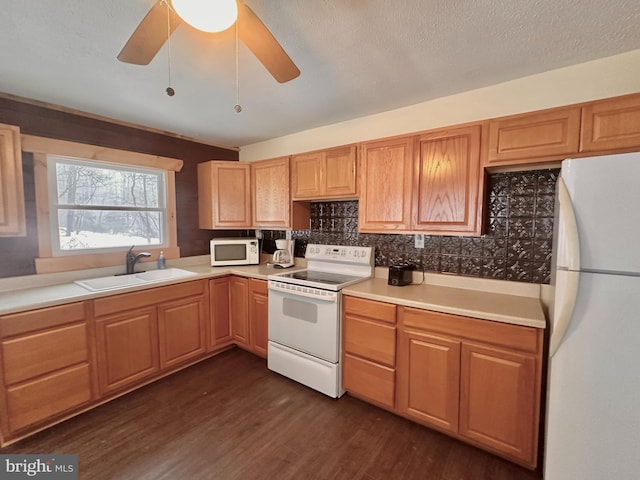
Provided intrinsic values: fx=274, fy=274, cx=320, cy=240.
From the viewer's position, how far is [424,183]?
6.60 feet

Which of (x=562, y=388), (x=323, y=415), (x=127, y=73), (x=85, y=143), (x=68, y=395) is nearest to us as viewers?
(x=562, y=388)

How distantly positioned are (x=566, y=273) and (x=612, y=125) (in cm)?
89

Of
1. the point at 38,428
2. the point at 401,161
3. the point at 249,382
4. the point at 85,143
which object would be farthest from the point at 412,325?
the point at 85,143

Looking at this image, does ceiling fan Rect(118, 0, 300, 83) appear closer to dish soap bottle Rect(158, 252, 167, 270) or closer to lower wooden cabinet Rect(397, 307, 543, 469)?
lower wooden cabinet Rect(397, 307, 543, 469)

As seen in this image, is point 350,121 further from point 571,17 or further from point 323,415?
point 323,415

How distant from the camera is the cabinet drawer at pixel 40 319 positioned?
1.63 meters

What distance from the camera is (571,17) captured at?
4.17 feet

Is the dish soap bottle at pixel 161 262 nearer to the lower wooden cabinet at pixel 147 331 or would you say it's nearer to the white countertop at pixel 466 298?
the lower wooden cabinet at pixel 147 331

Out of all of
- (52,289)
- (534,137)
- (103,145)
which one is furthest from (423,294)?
(103,145)

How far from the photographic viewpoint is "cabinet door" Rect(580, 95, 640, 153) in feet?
4.48

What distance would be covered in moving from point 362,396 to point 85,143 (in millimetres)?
3108

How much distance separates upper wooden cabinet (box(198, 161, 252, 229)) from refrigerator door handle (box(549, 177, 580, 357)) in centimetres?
273

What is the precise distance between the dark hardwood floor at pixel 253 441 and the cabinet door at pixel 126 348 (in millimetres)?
174

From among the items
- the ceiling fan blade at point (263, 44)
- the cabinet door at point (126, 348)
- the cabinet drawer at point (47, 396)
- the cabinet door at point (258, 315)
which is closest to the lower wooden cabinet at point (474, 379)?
the cabinet door at point (258, 315)
